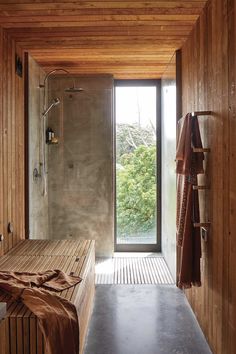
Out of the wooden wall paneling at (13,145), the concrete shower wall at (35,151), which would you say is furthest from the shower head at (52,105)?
the wooden wall paneling at (13,145)

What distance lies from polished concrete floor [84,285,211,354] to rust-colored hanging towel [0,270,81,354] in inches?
A: 24.4

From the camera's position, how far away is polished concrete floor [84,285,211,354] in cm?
250

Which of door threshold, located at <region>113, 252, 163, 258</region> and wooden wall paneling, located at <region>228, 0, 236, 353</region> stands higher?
wooden wall paneling, located at <region>228, 0, 236, 353</region>

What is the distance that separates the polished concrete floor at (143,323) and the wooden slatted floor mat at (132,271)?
208 millimetres

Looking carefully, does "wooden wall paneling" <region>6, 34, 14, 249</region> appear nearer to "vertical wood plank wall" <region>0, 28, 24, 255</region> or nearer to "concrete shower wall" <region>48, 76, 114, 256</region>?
"vertical wood plank wall" <region>0, 28, 24, 255</region>

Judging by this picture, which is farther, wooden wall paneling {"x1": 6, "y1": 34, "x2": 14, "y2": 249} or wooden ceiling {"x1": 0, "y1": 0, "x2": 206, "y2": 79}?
wooden wall paneling {"x1": 6, "y1": 34, "x2": 14, "y2": 249}

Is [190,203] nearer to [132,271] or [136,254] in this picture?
[132,271]

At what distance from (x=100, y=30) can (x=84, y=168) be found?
2095mm

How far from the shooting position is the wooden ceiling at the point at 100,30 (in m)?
2.60

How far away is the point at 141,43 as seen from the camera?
11.4 ft

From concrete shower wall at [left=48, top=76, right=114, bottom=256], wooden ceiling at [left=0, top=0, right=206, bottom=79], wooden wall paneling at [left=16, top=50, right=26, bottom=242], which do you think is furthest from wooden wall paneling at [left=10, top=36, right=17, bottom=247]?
concrete shower wall at [left=48, top=76, right=114, bottom=256]

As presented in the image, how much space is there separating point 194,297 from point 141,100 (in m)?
2.92

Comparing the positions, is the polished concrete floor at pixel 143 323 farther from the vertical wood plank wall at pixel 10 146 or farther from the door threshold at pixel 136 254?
the door threshold at pixel 136 254

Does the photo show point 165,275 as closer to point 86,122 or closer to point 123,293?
point 123,293
